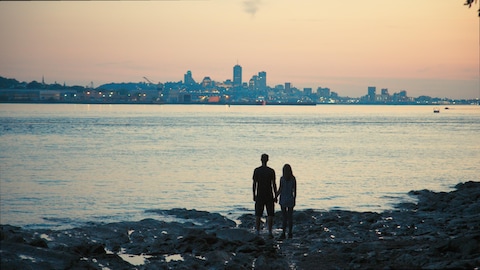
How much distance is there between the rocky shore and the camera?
483 inches

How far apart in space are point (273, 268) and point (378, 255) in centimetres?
194

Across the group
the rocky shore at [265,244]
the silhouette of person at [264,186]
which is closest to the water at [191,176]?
the rocky shore at [265,244]

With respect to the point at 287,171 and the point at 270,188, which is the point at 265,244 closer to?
the point at 270,188

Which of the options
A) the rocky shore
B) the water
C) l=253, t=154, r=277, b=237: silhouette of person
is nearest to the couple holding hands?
l=253, t=154, r=277, b=237: silhouette of person

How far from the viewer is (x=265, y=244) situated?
15.1 metres

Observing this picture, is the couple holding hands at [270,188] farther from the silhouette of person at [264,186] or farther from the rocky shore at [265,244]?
the rocky shore at [265,244]

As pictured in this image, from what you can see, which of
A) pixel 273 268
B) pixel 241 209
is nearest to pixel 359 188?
pixel 241 209

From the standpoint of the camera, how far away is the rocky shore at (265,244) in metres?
12.3

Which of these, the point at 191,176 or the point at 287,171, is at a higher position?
the point at 287,171

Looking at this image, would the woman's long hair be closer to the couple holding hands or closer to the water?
the couple holding hands

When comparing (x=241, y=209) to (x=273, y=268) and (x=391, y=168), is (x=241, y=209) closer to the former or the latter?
(x=273, y=268)

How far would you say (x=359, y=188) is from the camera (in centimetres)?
3147

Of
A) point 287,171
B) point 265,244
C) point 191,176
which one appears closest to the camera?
point 265,244

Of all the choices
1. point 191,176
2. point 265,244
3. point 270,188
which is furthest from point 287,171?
point 191,176
